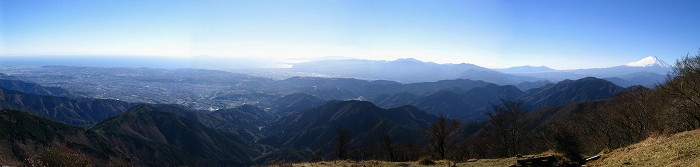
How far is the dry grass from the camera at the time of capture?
2003cm

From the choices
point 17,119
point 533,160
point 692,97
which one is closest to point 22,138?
point 17,119

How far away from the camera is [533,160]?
27375mm

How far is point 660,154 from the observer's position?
22.2 meters

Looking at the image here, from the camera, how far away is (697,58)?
148 ft

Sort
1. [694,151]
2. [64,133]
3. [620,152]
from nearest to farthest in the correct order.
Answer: [694,151]
[620,152]
[64,133]

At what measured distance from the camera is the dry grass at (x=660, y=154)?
20031 millimetres

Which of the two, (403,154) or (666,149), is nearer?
(666,149)

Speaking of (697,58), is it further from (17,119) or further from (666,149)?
(17,119)

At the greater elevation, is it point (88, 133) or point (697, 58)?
point (697, 58)

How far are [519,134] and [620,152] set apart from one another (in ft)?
128

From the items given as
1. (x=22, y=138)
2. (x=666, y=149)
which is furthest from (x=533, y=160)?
(x=22, y=138)


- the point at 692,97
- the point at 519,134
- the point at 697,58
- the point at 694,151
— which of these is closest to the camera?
the point at 694,151

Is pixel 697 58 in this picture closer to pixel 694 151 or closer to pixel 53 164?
pixel 694 151

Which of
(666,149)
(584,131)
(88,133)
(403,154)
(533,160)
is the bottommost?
(88,133)
